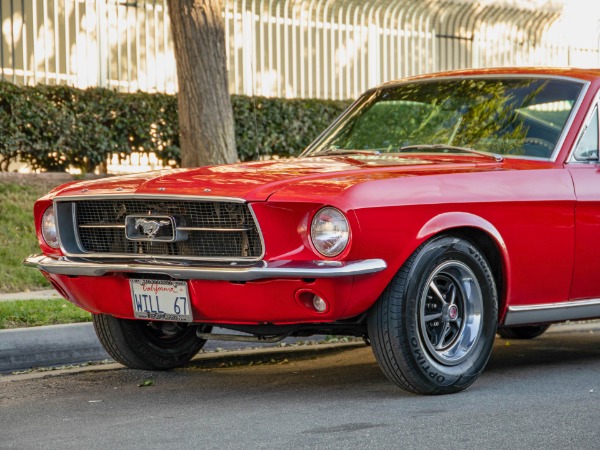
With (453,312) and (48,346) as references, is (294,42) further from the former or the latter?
(453,312)

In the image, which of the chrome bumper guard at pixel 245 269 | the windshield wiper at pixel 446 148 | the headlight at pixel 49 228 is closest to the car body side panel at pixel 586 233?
the windshield wiper at pixel 446 148

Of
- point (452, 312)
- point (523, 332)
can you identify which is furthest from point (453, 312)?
point (523, 332)

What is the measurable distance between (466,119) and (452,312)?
1494mm

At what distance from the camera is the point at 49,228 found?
6.70 m

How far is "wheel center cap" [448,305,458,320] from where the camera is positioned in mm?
6201

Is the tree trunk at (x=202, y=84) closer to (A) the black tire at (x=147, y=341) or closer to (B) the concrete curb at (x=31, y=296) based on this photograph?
(B) the concrete curb at (x=31, y=296)

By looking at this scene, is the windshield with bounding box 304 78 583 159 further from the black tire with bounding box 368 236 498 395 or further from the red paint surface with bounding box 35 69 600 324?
the black tire with bounding box 368 236 498 395

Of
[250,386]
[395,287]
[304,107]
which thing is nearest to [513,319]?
[395,287]

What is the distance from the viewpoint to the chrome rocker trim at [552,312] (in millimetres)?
6527

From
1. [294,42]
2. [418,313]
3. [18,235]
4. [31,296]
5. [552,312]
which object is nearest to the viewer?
[418,313]

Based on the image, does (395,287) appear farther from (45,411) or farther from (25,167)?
(25,167)

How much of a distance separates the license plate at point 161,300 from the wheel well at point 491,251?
1.37 meters

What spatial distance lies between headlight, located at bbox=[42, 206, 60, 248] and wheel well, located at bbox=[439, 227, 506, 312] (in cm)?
210

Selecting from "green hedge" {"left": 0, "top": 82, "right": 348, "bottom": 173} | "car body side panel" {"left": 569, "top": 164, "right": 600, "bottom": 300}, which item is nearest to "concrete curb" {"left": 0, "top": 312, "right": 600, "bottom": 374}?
"car body side panel" {"left": 569, "top": 164, "right": 600, "bottom": 300}
